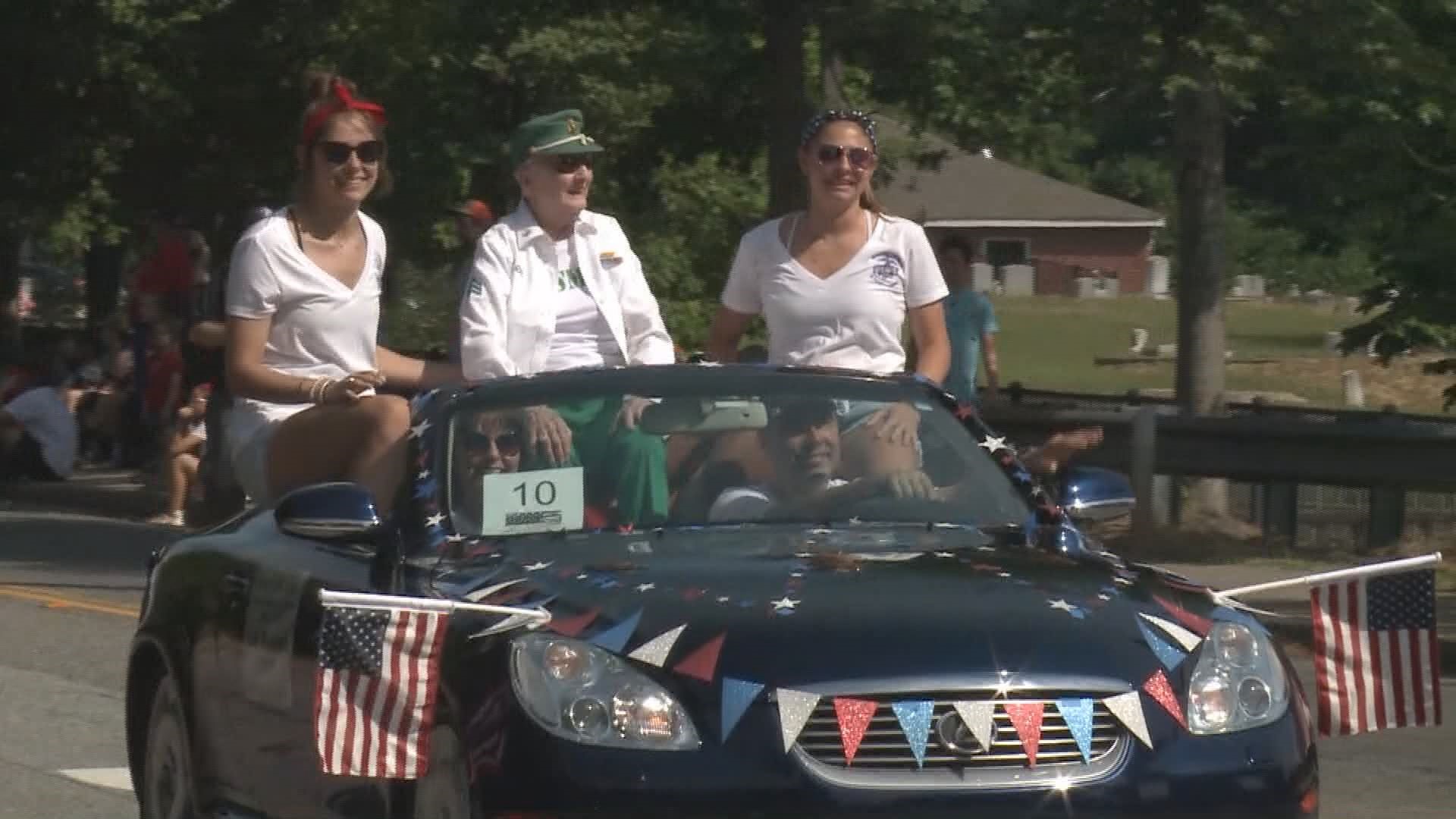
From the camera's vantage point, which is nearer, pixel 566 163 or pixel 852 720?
pixel 852 720

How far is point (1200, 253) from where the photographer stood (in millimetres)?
22797

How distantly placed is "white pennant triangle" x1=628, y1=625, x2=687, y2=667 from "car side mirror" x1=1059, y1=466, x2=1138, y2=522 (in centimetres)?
160

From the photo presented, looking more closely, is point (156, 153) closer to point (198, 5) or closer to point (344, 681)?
point (198, 5)

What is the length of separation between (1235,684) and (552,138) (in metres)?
3.53

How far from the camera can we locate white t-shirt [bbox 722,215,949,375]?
888 cm

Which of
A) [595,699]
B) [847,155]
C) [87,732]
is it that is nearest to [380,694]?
[595,699]

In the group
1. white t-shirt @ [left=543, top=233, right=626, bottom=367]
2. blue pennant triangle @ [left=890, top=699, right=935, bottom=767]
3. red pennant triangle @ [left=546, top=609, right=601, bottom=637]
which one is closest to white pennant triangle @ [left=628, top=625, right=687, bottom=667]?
red pennant triangle @ [left=546, top=609, right=601, bottom=637]

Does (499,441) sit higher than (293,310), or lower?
lower

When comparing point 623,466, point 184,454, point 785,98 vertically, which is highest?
point 785,98

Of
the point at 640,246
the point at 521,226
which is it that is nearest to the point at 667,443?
the point at 521,226

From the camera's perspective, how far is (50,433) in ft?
83.3

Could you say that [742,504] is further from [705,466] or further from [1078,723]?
[1078,723]

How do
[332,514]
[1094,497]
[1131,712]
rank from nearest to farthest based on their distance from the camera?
[1131,712] → [332,514] → [1094,497]

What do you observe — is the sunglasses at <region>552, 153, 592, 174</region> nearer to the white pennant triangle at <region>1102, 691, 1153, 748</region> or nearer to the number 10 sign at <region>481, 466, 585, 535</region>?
the number 10 sign at <region>481, 466, 585, 535</region>
